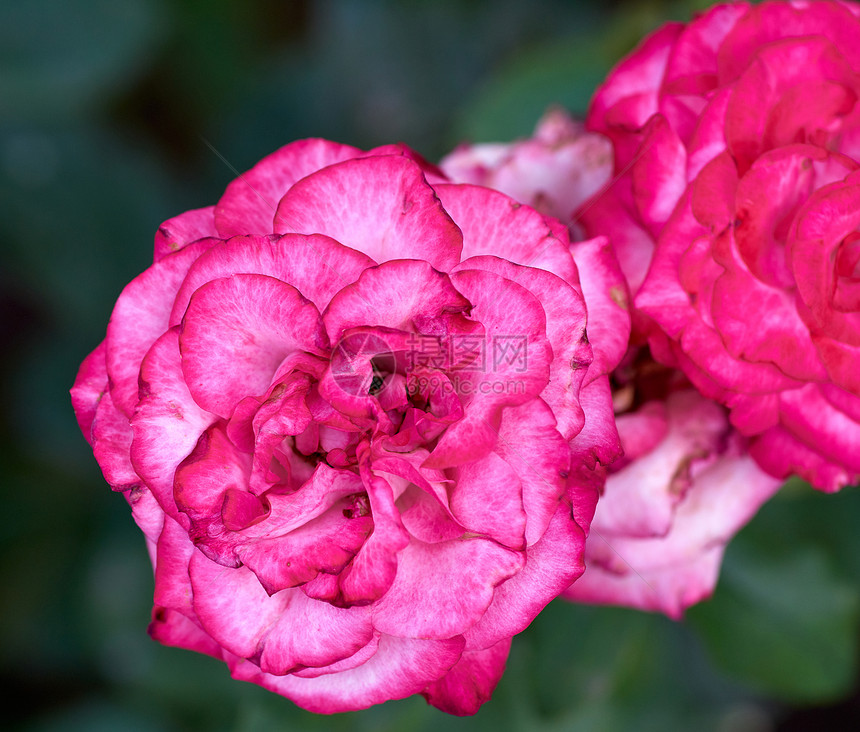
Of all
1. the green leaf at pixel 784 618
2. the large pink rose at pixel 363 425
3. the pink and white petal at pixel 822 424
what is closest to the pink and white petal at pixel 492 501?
the large pink rose at pixel 363 425

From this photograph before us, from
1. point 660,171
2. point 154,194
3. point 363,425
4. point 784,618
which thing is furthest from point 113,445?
point 154,194

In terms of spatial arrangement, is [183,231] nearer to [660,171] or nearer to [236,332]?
[236,332]

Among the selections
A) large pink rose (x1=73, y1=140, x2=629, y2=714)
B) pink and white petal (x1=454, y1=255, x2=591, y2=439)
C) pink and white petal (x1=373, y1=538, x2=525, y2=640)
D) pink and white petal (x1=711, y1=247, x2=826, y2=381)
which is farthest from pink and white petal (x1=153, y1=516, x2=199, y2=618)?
pink and white petal (x1=711, y1=247, x2=826, y2=381)

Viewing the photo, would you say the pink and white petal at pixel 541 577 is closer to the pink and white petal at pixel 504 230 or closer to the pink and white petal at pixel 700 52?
the pink and white petal at pixel 504 230

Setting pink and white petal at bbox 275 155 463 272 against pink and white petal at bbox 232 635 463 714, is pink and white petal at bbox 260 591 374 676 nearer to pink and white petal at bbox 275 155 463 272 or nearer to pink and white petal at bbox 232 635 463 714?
pink and white petal at bbox 232 635 463 714

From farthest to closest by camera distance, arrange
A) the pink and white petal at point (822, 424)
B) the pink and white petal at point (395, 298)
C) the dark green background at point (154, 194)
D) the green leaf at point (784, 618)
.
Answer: the dark green background at point (154, 194) < the green leaf at point (784, 618) < the pink and white petal at point (822, 424) < the pink and white petal at point (395, 298)
